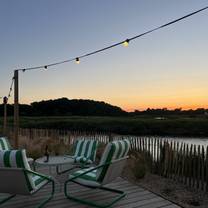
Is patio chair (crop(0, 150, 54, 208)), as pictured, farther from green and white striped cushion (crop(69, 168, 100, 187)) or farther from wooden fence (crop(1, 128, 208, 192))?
wooden fence (crop(1, 128, 208, 192))

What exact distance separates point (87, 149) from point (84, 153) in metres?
0.10

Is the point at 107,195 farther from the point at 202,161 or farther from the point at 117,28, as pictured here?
the point at 117,28

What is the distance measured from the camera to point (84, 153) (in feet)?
21.4

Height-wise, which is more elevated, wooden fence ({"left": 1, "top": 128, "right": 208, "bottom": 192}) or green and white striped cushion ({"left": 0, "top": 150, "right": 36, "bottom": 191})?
green and white striped cushion ({"left": 0, "top": 150, "right": 36, "bottom": 191})

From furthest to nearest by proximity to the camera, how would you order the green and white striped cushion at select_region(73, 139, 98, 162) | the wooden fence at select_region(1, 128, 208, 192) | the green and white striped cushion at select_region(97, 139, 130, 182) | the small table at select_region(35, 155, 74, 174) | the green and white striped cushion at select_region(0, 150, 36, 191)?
the green and white striped cushion at select_region(73, 139, 98, 162)
the wooden fence at select_region(1, 128, 208, 192)
the small table at select_region(35, 155, 74, 174)
the green and white striped cushion at select_region(97, 139, 130, 182)
the green and white striped cushion at select_region(0, 150, 36, 191)

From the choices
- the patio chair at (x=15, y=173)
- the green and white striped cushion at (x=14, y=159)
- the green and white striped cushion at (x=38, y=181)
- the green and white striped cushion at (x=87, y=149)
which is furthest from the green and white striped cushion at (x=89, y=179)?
the green and white striped cushion at (x=87, y=149)

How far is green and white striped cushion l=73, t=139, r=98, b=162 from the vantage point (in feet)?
21.1

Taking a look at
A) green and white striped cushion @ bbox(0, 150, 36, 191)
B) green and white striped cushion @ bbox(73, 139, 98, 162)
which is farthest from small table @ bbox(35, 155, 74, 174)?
green and white striped cushion @ bbox(0, 150, 36, 191)

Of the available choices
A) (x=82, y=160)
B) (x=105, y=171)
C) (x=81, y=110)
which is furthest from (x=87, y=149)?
(x=81, y=110)

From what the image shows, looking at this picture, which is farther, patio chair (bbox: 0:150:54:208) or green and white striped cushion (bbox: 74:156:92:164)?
green and white striped cushion (bbox: 74:156:92:164)

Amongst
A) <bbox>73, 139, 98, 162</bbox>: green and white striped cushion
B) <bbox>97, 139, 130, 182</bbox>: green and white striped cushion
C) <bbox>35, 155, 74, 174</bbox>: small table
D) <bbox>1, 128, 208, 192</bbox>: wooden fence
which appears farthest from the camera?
<bbox>73, 139, 98, 162</bbox>: green and white striped cushion

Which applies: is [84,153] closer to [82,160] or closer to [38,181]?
[82,160]

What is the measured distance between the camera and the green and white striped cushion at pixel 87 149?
21.1 feet

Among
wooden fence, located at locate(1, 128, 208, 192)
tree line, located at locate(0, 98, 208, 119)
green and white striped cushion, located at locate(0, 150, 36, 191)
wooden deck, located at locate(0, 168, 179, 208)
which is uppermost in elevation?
tree line, located at locate(0, 98, 208, 119)
